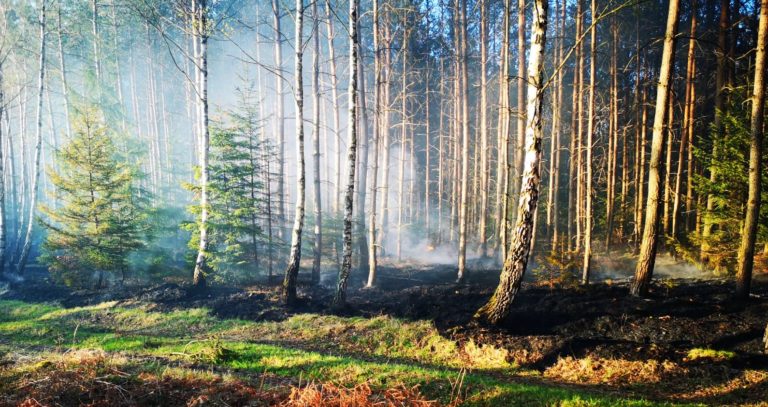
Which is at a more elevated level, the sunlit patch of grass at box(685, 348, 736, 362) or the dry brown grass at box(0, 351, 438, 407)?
the dry brown grass at box(0, 351, 438, 407)

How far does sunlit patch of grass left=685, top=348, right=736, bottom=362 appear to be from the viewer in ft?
20.7

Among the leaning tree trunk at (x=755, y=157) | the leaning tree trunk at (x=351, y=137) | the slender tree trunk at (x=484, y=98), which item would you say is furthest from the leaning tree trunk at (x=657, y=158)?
the slender tree trunk at (x=484, y=98)

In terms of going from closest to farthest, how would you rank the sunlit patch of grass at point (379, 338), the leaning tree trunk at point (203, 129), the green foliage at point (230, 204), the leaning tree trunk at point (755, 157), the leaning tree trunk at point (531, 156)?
1. the leaning tree trunk at point (531, 156)
2. the sunlit patch of grass at point (379, 338)
3. the leaning tree trunk at point (755, 157)
4. the leaning tree trunk at point (203, 129)
5. the green foliage at point (230, 204)

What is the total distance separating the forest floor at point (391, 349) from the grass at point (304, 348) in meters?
0.04

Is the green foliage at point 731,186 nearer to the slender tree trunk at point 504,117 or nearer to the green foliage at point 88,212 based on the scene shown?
the slender tree trunk at point 504,117

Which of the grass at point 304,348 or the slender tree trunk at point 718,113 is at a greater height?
the slender tree trunk at point 718,113

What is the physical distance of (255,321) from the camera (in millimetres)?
11281

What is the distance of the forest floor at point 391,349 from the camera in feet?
14.5

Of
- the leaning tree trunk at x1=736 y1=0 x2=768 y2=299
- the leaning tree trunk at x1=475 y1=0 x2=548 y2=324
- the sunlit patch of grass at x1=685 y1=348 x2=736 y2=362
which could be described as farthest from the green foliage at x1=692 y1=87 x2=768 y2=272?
the leaning tree trunk at x1=475 y1=0 x2=548 y2=324

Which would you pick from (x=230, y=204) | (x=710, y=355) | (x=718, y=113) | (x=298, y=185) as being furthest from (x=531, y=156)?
(x=230, y=204)

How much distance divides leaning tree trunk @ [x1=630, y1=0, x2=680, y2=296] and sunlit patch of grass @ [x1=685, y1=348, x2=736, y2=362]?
312cm

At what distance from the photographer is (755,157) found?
8484 millimetres

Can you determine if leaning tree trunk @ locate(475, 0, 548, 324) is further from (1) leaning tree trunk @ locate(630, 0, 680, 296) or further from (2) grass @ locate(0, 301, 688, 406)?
(1) leaning tree trunk @ locate(630, 0, 680, 296)

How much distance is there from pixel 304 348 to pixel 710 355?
832 centimetres
